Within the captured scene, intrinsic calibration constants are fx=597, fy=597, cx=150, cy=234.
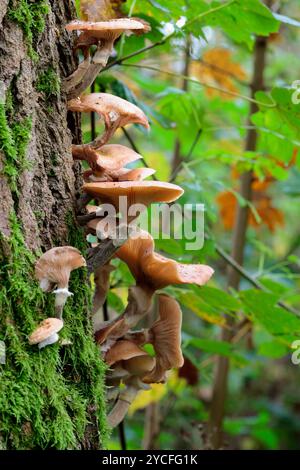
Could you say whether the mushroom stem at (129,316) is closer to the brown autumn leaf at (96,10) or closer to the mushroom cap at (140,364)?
the mushroom cap at (140,364)

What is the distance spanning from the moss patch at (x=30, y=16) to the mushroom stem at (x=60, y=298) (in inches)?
25.1

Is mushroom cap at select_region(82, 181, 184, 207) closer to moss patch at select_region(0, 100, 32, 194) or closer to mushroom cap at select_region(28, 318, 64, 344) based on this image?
moss patch at select_region(0, 100, 32, 194)

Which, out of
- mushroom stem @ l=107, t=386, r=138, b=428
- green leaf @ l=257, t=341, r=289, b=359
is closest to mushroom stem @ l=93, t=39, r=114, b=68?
mushroom stem @ l=107, t=386, r=138, b=428

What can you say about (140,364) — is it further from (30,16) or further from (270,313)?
(30,16)

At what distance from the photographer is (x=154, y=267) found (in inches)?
69.8

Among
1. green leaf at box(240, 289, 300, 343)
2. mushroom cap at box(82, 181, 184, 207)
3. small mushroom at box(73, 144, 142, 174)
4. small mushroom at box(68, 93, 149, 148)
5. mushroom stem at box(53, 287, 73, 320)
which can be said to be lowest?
green leaf at box(240, 289, 300, 343)

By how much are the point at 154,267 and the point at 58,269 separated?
1.09 ft

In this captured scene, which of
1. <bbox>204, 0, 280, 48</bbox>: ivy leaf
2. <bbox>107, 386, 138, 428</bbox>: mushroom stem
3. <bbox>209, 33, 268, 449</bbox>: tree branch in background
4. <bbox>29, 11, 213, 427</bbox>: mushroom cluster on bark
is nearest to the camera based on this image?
<bbox>29, 11, 213, 427</bbox>: mushroom cluster on bark

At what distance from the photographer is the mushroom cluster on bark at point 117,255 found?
1566 millimetres

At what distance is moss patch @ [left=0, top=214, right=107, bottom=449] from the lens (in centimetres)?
145

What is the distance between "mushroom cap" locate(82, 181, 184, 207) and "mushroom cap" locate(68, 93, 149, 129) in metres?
0.22

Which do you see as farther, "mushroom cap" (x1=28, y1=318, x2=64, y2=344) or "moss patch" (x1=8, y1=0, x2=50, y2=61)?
"moss patch" (x1=8, y1=0, x2=50, y2=61)
